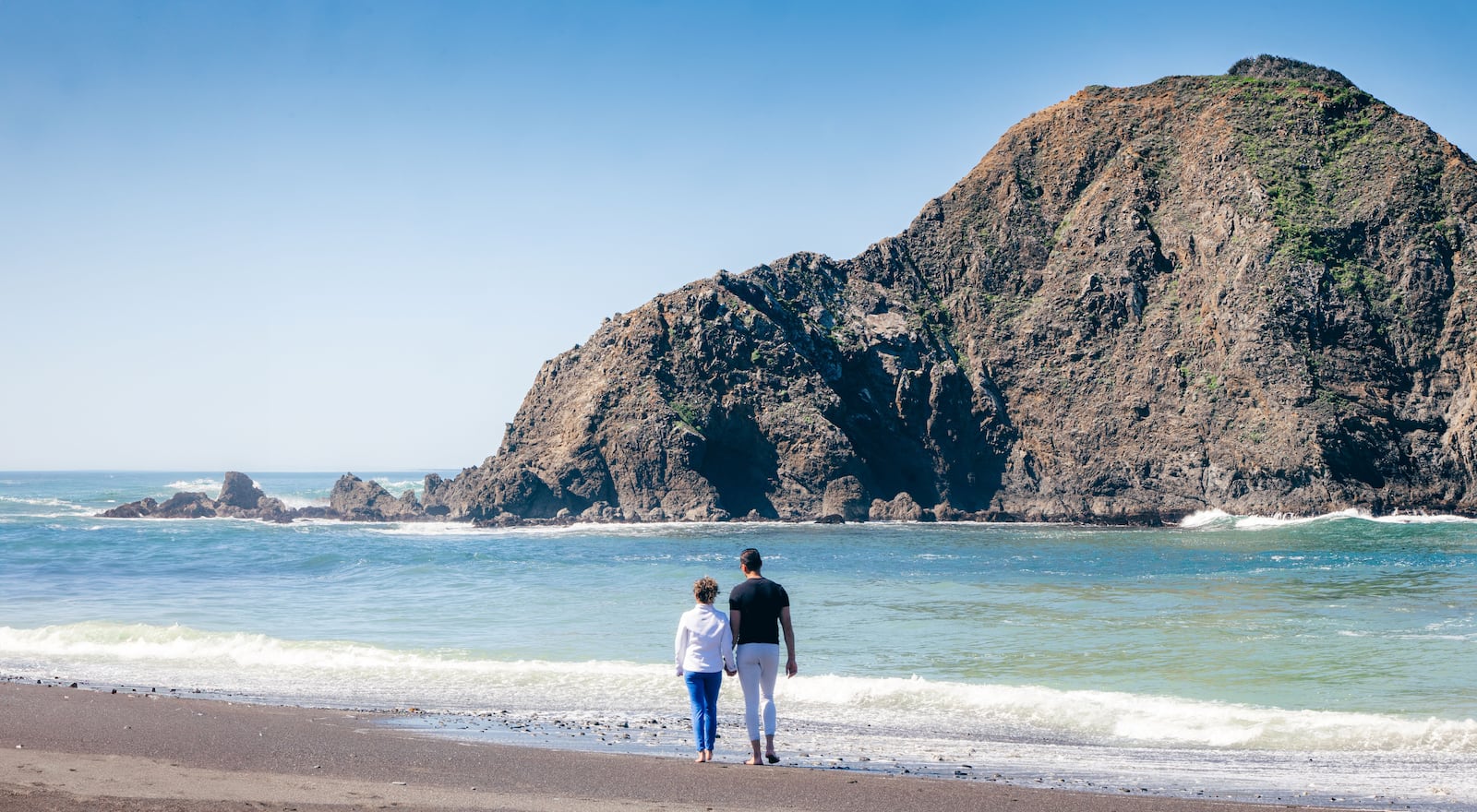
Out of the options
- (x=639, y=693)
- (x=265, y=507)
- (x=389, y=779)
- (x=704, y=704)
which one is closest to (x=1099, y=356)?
(x=265, y=507)

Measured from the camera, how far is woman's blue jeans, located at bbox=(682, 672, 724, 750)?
9148 mm

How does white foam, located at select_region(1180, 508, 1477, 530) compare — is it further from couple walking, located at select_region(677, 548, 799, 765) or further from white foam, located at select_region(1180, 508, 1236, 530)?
couple walking, located at select_region(677, 548, 799, 765)

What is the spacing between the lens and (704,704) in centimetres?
921

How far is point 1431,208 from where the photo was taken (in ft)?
251

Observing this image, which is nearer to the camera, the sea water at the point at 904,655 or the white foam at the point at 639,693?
the sea water at the point at 904,655

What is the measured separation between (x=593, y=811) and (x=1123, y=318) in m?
84.1

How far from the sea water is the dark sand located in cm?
90

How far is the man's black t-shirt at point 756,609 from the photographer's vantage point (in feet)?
30.0

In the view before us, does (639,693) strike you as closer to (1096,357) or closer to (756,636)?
(756,636)

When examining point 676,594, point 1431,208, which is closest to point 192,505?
point 676,594

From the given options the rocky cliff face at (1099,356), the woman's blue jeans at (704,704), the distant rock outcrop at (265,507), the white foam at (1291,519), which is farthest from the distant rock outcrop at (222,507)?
the woman's blue jeans at (704,704)

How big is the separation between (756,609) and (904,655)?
Answer: 328 inches

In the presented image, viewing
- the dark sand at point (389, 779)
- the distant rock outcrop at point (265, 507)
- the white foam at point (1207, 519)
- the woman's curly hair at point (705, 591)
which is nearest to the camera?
the dark sand at point (389, 779)

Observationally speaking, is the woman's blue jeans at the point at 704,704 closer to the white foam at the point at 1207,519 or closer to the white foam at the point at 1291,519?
the white foam at the point at 1291,519
